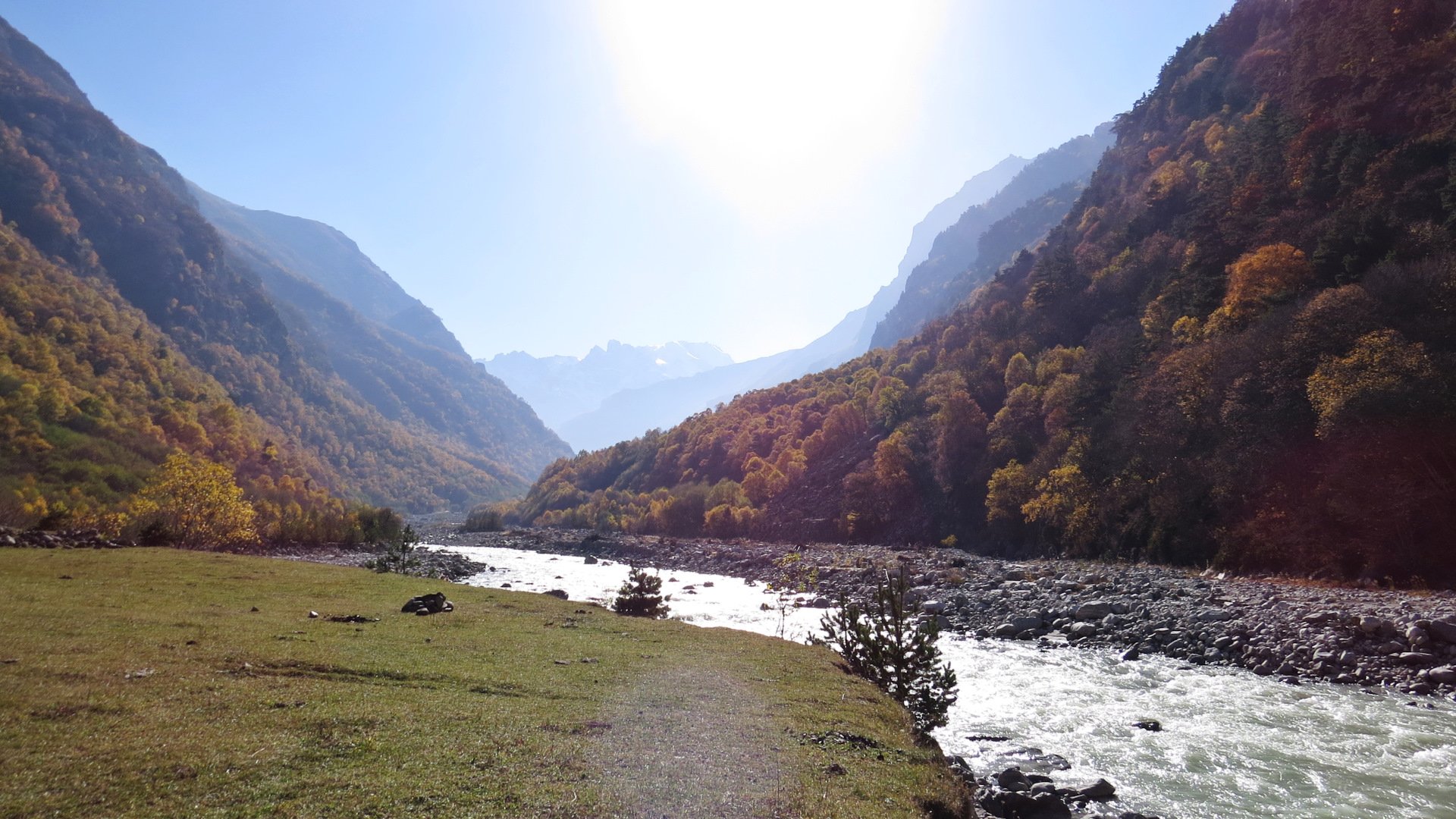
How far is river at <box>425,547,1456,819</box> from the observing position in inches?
488

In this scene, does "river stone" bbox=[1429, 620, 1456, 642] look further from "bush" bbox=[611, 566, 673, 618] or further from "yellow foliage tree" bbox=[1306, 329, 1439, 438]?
"bush" bbox=[611, 566, 673, 618]

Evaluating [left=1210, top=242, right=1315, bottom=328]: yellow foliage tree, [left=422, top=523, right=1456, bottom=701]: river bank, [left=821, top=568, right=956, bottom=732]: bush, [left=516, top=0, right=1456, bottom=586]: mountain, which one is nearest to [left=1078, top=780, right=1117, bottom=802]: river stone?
[left=821, top=568, right=956, bottom=732]: bush

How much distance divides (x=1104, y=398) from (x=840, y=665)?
57.2m

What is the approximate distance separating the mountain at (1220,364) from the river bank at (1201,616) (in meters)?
5.85

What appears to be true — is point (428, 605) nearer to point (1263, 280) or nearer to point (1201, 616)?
point (1201, 616)

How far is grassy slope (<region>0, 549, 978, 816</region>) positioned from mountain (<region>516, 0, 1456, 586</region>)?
30762 mm

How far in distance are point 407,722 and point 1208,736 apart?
1761 centimetres

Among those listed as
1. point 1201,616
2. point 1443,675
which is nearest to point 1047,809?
point 1443,675

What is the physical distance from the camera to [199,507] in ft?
166

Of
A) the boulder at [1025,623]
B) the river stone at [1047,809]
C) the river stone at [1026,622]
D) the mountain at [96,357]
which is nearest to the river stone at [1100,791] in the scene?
the river stone at [1047,809]

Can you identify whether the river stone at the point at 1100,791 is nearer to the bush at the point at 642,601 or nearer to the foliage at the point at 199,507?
the bush at the point at 642,601

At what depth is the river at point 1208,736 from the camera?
40.7 ft

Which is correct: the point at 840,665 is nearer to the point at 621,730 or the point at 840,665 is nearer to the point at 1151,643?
the point at 621,730

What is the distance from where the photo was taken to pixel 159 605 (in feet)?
59.6
